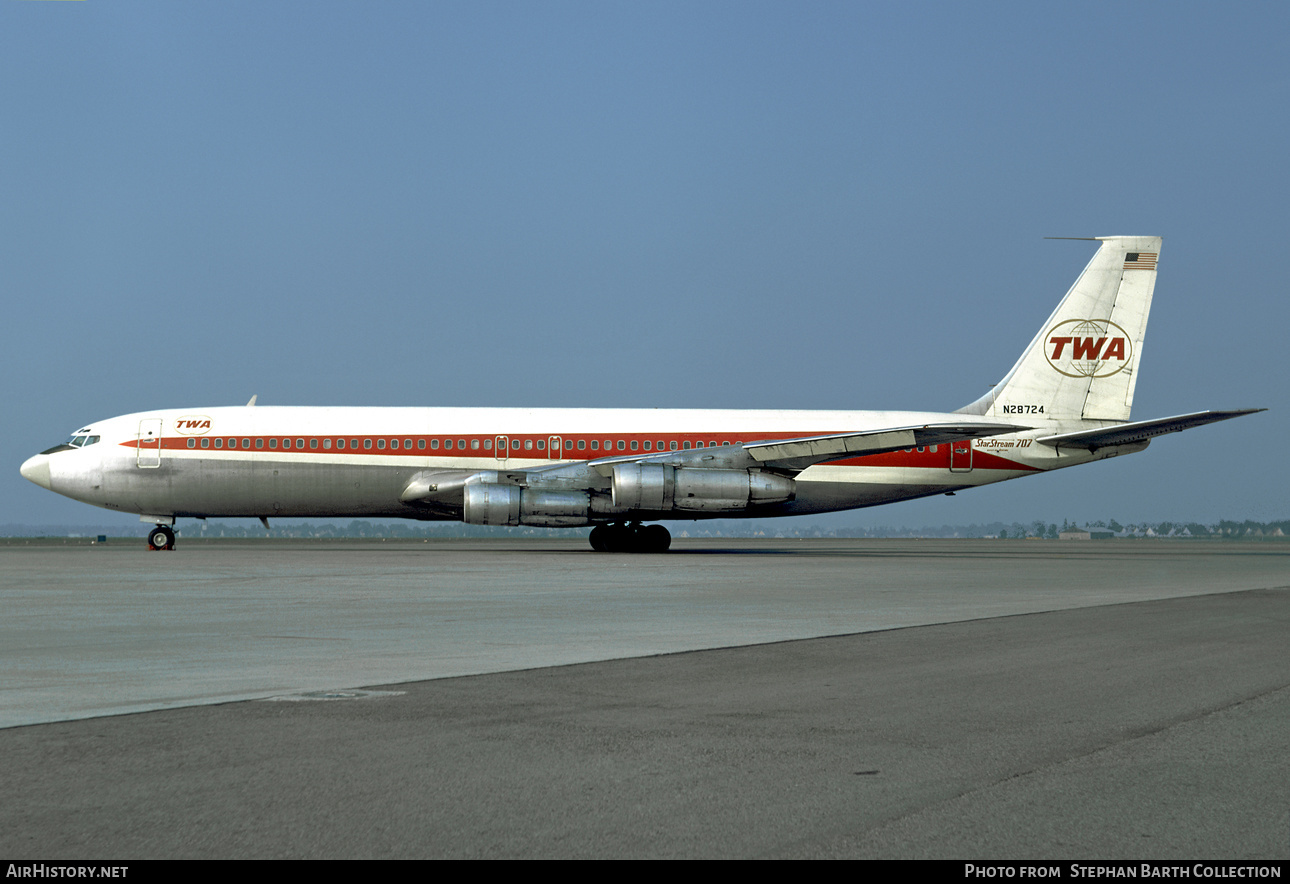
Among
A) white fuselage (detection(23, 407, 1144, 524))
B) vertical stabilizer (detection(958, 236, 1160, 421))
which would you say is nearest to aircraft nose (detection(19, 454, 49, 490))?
white fuselage (detection(23, 407, 1144, 524))

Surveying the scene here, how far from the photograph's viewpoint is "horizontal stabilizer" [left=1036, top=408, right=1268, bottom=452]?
3061 centimetres

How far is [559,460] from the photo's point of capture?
110 feet

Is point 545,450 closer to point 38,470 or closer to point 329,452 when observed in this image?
point 329,452

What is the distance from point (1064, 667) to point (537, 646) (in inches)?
189

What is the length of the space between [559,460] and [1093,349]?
17230 mm

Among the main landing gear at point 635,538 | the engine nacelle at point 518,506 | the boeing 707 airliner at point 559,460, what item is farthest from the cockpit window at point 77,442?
the main landing gear at point 635,538

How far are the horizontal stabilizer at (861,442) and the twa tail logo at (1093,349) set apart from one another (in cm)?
553

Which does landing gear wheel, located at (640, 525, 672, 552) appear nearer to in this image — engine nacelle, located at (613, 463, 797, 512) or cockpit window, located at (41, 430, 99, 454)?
engine nacelle, located at (613, 463, 797, 512)

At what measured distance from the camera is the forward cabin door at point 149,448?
32.3 m

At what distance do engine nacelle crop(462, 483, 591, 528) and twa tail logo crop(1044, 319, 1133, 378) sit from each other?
651 inches
